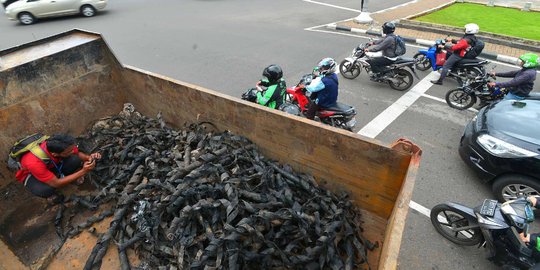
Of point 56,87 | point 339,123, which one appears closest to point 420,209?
point 339,123

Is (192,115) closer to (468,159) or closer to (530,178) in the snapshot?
(468,159)

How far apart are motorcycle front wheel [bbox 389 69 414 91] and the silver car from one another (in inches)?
542

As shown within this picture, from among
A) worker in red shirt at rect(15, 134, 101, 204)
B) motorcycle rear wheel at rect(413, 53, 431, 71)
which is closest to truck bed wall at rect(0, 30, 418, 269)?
worker in red shirt at rect(15, 134, 101, 204)

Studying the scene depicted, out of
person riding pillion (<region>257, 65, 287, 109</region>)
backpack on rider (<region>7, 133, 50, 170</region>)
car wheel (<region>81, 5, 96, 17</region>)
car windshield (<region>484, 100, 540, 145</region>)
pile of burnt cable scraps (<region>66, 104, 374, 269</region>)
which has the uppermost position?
car wheel (<region>81, 5, 96, 17</region>)

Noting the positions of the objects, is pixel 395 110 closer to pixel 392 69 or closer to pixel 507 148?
pixel 392 69

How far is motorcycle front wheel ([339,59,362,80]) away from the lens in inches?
293

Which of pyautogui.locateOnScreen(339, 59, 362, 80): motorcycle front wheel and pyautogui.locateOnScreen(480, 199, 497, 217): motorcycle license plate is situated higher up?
pyautogui.locateOnScreen(339, 59, 362, 80): motorcycle front wheel

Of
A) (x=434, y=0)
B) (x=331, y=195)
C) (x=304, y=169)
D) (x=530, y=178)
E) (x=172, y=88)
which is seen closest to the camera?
(x=331, y=195)

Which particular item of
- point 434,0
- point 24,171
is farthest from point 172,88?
point 434,0

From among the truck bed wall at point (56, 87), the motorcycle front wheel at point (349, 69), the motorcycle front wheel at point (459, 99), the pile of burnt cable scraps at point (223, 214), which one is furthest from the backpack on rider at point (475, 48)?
the truck bed wall at point (56, 87)

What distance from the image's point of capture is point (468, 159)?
4.21 metres

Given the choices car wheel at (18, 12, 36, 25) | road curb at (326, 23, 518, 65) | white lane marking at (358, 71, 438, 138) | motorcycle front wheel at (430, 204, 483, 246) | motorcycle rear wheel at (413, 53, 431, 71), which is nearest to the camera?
motorcycle front wheel at (430, 204, 483, 246)

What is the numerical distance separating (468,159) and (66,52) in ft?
18.9

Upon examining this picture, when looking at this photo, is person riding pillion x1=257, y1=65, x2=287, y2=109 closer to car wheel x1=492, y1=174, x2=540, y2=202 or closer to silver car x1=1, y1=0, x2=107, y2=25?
car wheel x1=492, y1=174, x2=540, y2=202
